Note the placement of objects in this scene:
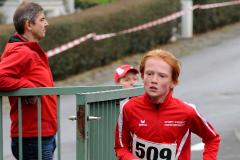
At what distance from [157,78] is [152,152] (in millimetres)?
473

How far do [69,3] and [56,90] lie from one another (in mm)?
23578

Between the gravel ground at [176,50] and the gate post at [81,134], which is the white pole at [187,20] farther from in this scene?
the gate post at [81,134]

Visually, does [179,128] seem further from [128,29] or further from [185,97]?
[128,29]

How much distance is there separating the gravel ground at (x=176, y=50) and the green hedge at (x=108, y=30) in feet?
0.71

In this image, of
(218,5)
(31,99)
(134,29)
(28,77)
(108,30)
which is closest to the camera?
(31,99)

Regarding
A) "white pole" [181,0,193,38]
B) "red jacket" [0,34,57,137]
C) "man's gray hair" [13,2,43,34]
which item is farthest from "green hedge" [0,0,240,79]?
"red jacket" [0,34,57,137]

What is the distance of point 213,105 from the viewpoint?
14.9 meters

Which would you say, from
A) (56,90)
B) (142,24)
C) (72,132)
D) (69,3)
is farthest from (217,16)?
(56,90)

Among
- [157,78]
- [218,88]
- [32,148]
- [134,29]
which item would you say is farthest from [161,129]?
[134,29]

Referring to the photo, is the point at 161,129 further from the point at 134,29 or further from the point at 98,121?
the point at 134,29

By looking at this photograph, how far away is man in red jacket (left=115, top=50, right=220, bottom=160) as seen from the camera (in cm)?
476

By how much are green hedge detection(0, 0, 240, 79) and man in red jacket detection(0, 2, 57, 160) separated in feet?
34.2

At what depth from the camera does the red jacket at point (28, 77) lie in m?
5.81

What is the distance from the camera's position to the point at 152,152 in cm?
488
